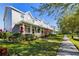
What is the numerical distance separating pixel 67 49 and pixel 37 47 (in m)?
0.29

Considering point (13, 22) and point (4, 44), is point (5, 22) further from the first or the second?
point (4, 44)

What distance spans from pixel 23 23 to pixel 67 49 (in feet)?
1.61

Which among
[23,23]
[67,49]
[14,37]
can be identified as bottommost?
[67,49]

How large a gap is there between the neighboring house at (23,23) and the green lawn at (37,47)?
0.29 ft

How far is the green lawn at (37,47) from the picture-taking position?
202 centimetres

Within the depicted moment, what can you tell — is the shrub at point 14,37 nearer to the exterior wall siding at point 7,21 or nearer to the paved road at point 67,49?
the exterior wall siding at point 7,21

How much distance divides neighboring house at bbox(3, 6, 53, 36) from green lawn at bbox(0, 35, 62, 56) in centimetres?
9

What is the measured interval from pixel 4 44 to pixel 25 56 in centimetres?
23

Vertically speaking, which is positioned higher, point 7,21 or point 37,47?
point 7,21

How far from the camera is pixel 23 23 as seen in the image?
6.77ft

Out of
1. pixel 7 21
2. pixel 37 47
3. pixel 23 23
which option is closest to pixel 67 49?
pixel 37 47

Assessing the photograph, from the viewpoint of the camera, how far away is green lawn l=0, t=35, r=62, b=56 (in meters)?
2.02

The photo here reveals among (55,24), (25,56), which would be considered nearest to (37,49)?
(25,56)

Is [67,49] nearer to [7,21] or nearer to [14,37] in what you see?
[14,37]
